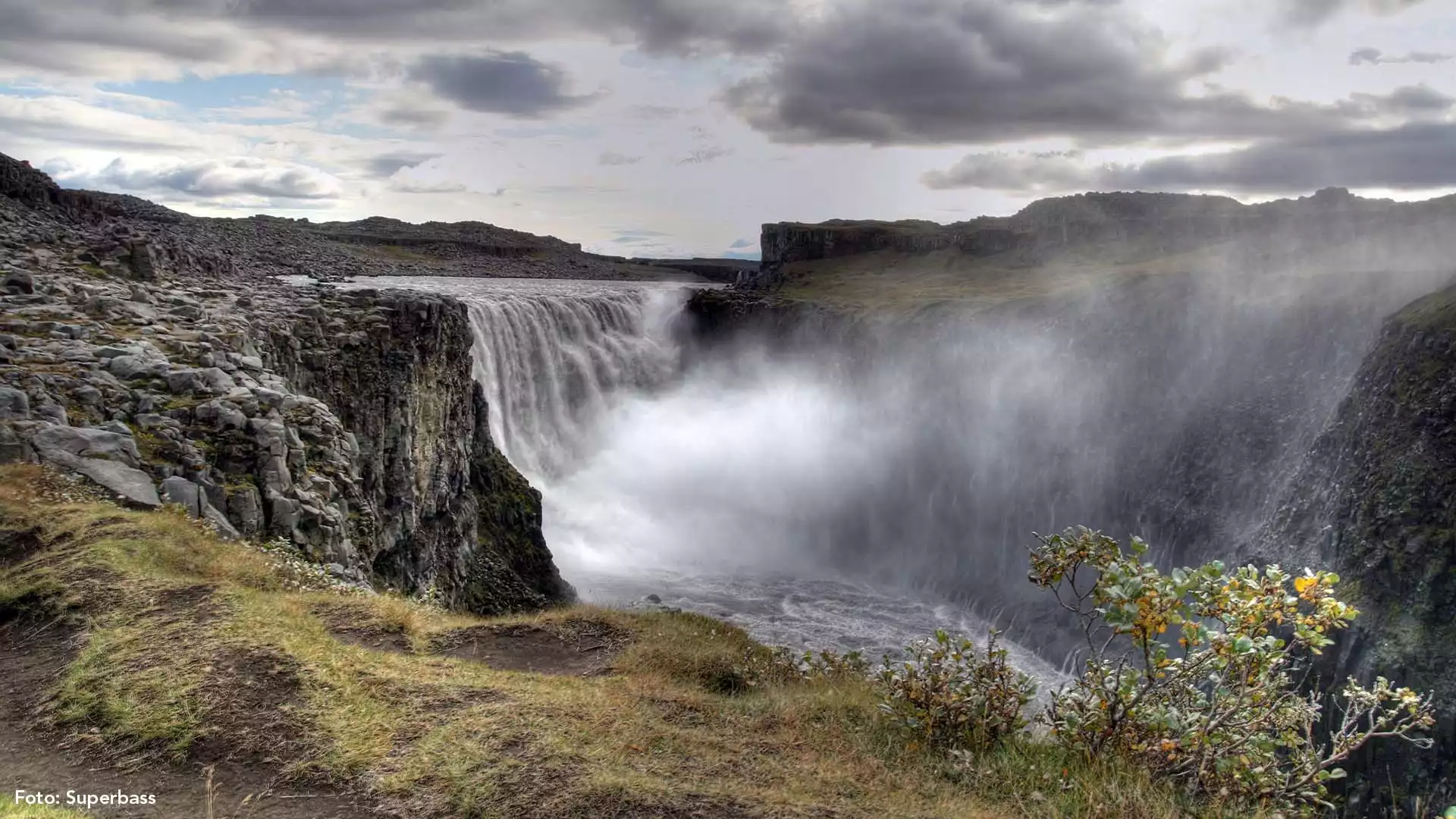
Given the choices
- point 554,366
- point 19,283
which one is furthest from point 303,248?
point 19,283

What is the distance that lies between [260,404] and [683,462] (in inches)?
1556

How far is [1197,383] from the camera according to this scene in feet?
143

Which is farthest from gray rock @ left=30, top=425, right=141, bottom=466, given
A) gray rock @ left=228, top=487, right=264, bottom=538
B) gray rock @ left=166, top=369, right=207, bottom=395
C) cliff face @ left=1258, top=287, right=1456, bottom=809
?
cliff face @ left=1258, top=287, right=1456, bottom=809

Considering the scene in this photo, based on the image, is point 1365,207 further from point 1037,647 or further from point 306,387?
point 306,387

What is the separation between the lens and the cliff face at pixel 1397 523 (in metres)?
23.0

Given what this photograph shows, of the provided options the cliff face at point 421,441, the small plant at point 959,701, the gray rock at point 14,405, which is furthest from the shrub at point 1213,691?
the gray rock at point 14,405

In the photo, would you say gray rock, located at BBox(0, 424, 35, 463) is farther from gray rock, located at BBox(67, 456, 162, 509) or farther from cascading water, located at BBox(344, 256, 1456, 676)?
cascading water, located at BBox(344, 256, 1456, 676)

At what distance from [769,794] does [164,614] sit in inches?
228

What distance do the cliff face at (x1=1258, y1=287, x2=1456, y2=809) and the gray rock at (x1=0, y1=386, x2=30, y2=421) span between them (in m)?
28.7

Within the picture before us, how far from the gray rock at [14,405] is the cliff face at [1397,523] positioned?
28669mm

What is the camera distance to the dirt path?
576cm

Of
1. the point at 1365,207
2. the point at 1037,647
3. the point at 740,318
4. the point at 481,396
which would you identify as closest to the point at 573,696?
the point at 481,396

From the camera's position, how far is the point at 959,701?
25.4 ft

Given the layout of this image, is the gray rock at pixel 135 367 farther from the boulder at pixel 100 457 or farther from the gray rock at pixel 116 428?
the boulder at pixel 100 457
